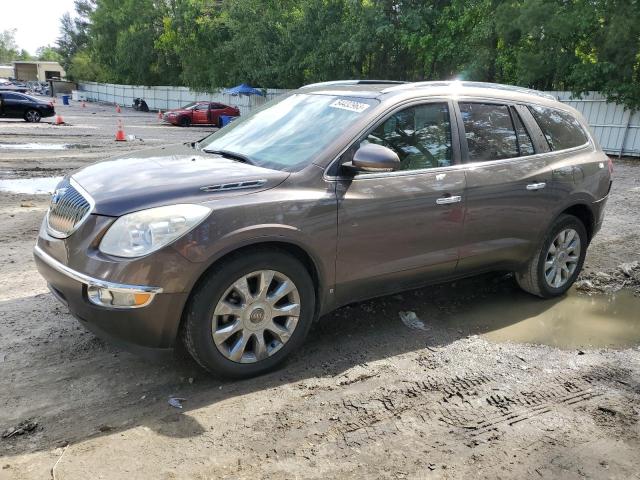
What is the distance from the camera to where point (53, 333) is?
157 inches

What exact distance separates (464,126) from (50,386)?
3460 millimetres

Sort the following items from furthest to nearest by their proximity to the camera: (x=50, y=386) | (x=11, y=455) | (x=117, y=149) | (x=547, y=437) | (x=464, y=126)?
(x=117, y=149), (x=464, y=126), (x=50, y=386), (x=547, y=437), (x=11, y=455)

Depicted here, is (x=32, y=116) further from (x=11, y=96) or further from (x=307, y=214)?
(x=307, y=214)

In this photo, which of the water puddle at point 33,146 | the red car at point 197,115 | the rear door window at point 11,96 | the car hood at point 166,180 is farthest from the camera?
the red car at point 197,115

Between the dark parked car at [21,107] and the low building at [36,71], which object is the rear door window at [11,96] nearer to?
the dark parked car at [21,107]

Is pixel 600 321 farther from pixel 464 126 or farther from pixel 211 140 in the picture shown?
pixel 211 140

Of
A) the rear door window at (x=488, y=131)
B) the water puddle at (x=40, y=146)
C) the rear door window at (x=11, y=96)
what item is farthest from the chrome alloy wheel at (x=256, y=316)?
the rear door window at (x=11, y=96)

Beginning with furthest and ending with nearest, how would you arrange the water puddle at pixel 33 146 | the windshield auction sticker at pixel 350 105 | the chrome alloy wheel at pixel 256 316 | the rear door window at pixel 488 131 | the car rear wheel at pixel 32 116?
the car rear wheel at pixel 32 116, the water puddle at pixel 33 146, the rear door window at pixel 488 131, the windshield auction sticker at pixel 350 105, the chrome alloy wheel at pixel 256 316

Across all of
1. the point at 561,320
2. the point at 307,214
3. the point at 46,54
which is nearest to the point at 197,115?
the point at 561,320

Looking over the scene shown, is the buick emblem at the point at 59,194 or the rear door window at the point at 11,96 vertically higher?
the rear door window at the point at 11,96

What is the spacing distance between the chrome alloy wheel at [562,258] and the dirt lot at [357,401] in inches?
12.8

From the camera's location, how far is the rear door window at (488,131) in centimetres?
433

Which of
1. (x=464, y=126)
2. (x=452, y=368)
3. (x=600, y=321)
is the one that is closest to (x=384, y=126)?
(x=464, y=126)

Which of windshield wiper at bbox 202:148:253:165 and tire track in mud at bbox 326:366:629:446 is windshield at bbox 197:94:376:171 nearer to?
windshield wiper at bbox 202:148:253:165
